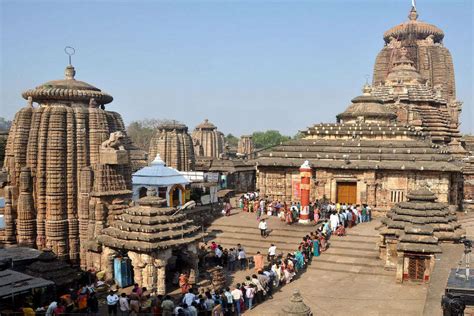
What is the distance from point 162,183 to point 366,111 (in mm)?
16203

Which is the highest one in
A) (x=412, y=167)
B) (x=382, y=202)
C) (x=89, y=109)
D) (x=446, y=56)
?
(x=446, y=56)

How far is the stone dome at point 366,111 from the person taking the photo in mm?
33875

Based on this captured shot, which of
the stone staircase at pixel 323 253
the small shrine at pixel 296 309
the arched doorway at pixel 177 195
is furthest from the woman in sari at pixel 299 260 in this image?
the arched doorway at pixel 177 195

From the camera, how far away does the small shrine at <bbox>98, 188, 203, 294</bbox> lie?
53.9 ft

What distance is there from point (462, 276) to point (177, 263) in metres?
10.8

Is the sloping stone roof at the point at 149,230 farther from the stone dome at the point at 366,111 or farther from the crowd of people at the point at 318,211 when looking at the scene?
the stone dome at the point at 366,111

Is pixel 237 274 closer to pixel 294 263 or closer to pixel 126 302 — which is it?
pixel 294 263

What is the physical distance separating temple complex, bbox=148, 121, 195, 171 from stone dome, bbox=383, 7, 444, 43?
31.1 meters

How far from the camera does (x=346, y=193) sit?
30.1 meters

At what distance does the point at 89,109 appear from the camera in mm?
21188

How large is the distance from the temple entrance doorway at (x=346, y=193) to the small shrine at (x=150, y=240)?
47.4ft

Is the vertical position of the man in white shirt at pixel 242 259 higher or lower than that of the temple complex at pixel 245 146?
lower

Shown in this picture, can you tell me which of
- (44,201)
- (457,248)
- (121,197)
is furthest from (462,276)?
(44,201)

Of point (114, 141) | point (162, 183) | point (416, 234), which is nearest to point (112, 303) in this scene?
point (114, 141)
